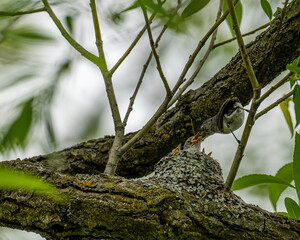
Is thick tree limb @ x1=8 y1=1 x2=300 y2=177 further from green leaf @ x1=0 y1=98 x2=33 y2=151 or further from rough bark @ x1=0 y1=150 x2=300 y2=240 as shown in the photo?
green leaf @ x1=0 y1=98 x2=33 y2=151

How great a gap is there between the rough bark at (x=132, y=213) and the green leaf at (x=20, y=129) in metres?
1.01

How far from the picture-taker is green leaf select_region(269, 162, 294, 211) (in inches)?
78.6

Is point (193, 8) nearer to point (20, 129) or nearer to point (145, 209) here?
point (20, 129)

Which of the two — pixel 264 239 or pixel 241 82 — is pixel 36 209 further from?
pixel 241 82

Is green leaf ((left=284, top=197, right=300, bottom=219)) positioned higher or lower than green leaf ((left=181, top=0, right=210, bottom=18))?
higher

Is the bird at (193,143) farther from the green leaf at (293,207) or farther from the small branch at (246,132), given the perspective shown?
the small branch at (246,132)

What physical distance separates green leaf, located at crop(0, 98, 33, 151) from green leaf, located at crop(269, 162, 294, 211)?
5.65 feet

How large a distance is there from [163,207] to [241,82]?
1038mm

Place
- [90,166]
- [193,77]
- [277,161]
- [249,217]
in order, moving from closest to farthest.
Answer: [249,217] → [193,77] → [90,166] → [277,161]

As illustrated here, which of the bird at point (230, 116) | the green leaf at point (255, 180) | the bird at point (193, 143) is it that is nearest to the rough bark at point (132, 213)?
the green leaf at point (255, 180)

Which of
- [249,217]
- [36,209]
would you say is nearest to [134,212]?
[36,209]

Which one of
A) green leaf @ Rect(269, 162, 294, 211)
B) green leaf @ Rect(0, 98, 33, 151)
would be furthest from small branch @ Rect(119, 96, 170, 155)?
green leaf @ Rect(0, 98, 33, 151)

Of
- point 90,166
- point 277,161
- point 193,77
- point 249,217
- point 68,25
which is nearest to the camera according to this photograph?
point 68,25

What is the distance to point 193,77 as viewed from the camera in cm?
207
